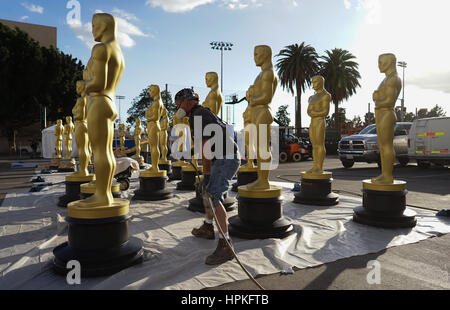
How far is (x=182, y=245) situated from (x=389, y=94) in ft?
12.6

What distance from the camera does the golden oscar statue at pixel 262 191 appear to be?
410 cm

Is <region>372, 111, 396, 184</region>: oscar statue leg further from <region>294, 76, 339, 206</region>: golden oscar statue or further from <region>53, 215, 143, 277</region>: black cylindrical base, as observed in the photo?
<region>53, 215, 143, 277</region>: black cylindrical base

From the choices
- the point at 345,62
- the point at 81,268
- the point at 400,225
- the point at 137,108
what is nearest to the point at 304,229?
the point at 400,225

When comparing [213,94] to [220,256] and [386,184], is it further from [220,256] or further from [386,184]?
[220,256]

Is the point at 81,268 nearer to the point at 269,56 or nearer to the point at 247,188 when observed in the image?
the point at 247,188

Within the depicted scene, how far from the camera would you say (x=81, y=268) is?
2.95 m

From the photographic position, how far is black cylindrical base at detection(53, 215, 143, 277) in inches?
117

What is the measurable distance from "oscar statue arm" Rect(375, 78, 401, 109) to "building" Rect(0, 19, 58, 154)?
37337 millimetres

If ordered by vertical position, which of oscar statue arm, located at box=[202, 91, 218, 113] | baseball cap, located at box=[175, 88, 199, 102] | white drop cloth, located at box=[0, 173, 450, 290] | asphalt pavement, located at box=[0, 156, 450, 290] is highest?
oscar statue arm, located at box=[202, 91, 218, 113]

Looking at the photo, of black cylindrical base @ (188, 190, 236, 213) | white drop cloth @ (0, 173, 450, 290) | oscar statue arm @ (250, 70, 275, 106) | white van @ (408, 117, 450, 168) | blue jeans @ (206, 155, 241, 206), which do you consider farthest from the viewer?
white van @ (408, 117, 450, 168)

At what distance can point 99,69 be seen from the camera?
3.08m

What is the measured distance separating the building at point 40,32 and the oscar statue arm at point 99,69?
44.3 m

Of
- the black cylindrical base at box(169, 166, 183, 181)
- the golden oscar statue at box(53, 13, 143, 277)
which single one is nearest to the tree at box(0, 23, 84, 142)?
the black cylindrical base at box(169, 166, 183, 181)

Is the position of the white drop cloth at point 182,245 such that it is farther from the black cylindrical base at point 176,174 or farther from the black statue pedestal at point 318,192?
the black cylindrical base at point 176,174
